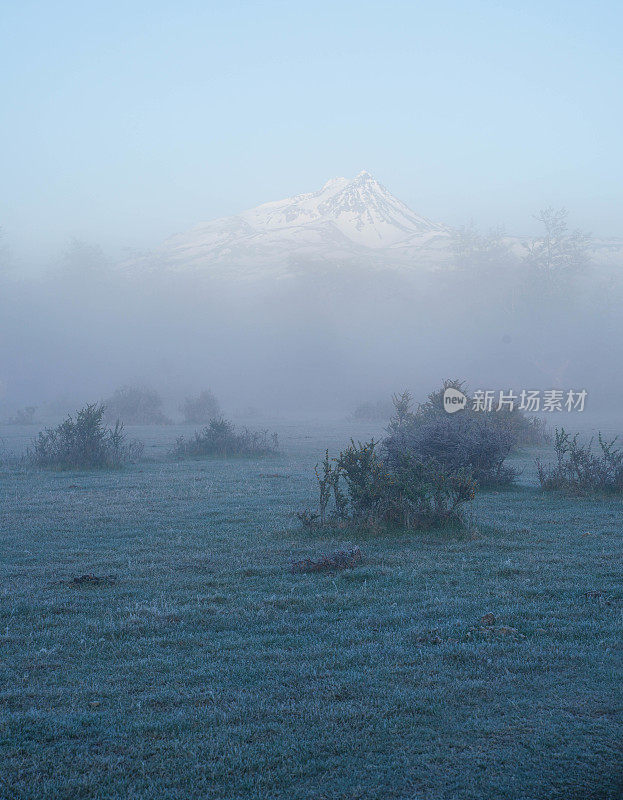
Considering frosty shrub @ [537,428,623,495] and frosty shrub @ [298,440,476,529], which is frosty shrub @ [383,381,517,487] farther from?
frosty shrub @ [298,440,476,529]

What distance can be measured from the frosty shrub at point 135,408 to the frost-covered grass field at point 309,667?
31.4 metres

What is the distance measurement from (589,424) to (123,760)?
40.0 meters

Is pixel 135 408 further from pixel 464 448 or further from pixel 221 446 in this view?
pixel 464 448

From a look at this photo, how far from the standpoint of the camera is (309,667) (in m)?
5.06

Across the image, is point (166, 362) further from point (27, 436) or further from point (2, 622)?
point (2, 622)

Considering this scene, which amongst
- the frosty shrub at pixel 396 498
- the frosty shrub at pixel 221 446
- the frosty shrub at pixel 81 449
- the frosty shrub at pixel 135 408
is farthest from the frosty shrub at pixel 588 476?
the frosty shrub at pixel 135 408

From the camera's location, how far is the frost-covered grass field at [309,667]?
144 inches

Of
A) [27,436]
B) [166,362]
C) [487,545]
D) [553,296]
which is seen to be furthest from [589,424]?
[166,362]

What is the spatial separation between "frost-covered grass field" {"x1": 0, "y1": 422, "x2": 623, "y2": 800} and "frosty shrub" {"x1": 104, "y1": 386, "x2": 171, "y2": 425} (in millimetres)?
31448

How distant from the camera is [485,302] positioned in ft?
292

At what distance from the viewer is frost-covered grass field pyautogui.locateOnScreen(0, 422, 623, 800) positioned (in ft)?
12.0

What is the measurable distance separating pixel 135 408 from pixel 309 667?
128 feet

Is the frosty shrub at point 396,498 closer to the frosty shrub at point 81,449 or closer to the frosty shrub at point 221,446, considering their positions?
the frosty shrub at point 81,449

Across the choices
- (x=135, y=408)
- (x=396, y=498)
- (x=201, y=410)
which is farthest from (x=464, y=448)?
(x=135, y=408)
